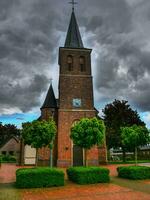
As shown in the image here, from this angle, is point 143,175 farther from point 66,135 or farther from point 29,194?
point 66,135

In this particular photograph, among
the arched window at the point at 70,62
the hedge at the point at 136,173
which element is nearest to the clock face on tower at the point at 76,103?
the arched window at the point at 70,62

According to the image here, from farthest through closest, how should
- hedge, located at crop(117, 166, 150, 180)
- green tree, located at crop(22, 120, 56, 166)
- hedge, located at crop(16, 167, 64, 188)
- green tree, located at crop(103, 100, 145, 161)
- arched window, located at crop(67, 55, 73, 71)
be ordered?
green tree, located at crop(103, 100, 145, 161) < arched window, located at crop(67, 55, 73, 71) < green tree, located at crop(22, 120, 56, 166) < hedge, located at crop(117, 166, 150, 180) < hedge, located at crop(16, 167, 64, 188)

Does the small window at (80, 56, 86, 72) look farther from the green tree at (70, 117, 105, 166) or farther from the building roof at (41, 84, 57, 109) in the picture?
the green tree at (70, 117, 105, 166)

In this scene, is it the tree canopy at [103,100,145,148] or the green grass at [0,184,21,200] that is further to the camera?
the tree canopy at [103,100,145,148]

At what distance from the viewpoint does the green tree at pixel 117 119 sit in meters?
50.7

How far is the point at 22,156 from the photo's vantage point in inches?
1642

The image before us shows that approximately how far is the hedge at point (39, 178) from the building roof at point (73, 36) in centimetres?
2583

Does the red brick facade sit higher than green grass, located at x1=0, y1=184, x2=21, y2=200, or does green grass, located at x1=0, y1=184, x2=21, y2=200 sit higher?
the red brick facade

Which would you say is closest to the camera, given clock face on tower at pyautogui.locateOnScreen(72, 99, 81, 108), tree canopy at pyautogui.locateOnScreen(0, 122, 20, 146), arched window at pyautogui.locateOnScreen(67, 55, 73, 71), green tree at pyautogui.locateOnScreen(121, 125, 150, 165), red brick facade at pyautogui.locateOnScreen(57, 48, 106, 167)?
green tree at pyautogui.locateOnScreen(121, 125, 150, 165)

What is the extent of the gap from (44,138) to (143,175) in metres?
8.87

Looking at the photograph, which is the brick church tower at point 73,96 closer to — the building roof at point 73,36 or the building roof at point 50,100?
the building roof at point 73,36

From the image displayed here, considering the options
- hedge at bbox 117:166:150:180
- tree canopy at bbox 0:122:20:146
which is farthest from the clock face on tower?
tree canopy at bbox 0:122:20:146

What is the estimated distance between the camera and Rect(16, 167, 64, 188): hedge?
16.6 m

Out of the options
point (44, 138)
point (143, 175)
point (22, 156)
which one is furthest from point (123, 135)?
point (22, 156)
